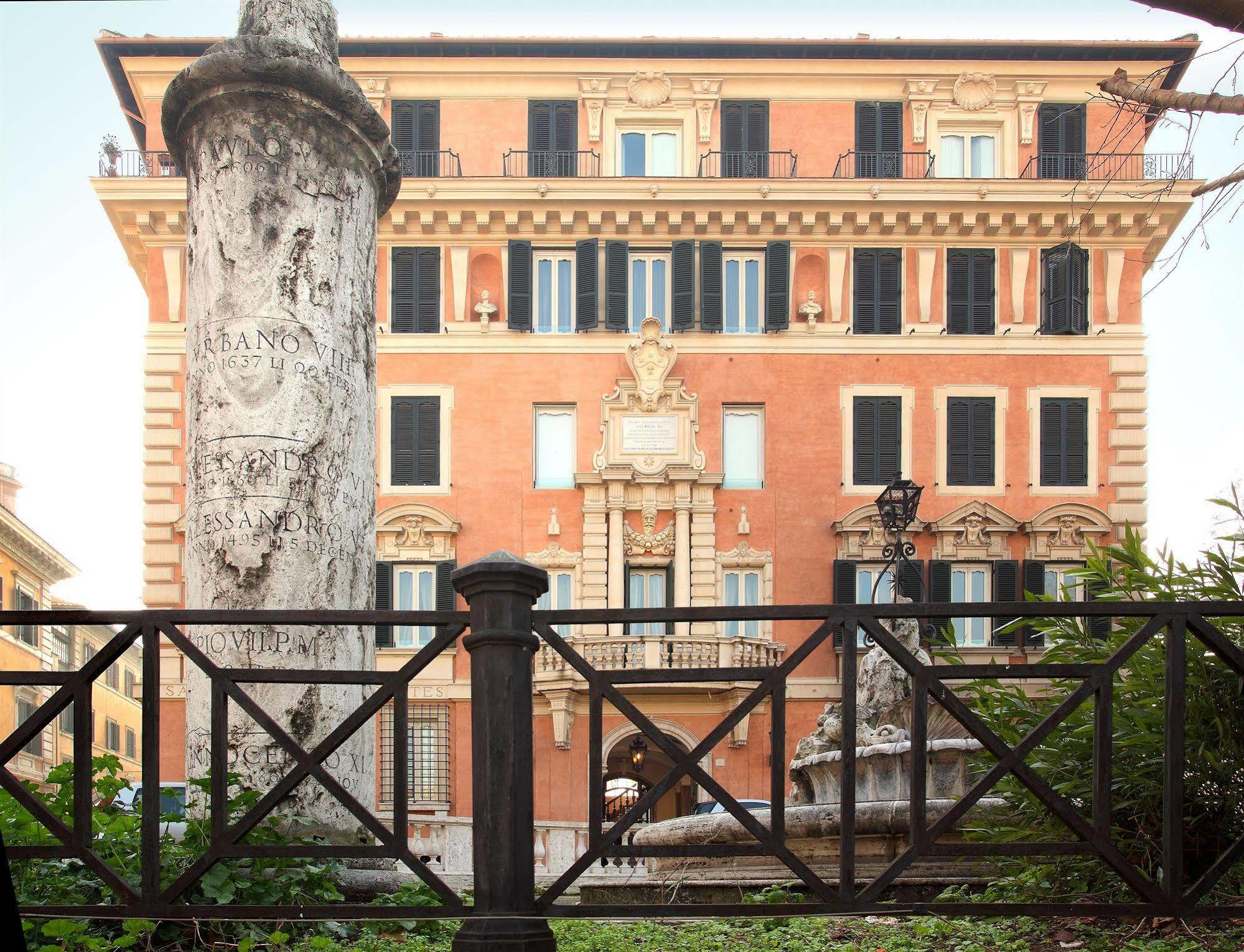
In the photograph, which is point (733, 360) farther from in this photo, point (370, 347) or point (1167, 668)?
point (1167, 668)

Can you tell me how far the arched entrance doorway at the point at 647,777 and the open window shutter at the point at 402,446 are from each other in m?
7.35

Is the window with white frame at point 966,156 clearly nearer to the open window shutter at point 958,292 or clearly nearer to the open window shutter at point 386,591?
the open window shutter at point 958,292

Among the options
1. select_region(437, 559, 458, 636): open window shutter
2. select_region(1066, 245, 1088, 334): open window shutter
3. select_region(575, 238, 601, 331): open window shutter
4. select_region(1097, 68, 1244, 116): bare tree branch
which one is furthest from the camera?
select_region(1066, 245, 1088, 334): open window shutter

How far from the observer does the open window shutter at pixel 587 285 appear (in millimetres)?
31125

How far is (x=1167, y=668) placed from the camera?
4801 mm

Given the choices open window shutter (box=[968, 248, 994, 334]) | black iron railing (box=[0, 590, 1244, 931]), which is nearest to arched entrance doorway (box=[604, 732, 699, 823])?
open window shutter (box=[968, 248, 994, 334])

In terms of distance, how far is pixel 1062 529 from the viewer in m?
30.5

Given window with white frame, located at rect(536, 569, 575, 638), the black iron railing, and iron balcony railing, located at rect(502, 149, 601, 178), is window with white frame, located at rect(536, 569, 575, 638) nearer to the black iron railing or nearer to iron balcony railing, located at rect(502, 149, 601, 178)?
iron balcony railing, located at rect(502, 149, 601, 178)

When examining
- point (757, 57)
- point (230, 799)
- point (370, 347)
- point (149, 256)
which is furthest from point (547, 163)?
point (230, 799)

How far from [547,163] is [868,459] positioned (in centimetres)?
991

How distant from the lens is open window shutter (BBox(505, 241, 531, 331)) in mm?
31219

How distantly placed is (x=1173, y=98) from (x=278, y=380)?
534 cm

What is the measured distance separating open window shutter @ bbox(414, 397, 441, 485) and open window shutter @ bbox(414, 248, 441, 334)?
1.67 metres

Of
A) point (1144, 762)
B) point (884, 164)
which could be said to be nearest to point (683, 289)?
point (884, 164)
